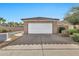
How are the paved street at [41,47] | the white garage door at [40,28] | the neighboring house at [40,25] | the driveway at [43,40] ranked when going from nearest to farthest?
1. the paved street at [41,47]
2. the driveway at [43,40]
3. the neighboring house at [40,25]
4. the white garage door at [40,28]

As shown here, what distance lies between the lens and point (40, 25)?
8328 millimetres

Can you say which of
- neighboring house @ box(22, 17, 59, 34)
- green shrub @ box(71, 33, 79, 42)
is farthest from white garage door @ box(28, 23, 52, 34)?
green shrub @ box(71, 33, 79, 42)

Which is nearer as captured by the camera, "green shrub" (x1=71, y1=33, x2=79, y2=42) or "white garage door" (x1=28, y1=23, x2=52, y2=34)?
"green shrub" (x1=71, y1=33, x2=79, y2=42)

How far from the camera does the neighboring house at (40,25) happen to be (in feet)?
26.6

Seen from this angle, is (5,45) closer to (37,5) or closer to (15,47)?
(15,47)

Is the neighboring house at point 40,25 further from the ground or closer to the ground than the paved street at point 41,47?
further from the ground

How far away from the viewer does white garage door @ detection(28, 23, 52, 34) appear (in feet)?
27.2

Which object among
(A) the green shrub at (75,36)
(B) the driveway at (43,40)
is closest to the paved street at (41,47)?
(B) the driveway at (43,40)

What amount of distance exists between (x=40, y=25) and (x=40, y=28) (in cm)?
11

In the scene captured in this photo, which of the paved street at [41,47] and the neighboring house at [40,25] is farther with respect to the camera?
the neighboring house at [40,25]

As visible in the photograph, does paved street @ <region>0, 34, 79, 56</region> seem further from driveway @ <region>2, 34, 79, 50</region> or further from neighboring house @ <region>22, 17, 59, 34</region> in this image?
neighboring house @ <region>22, 17, 59, 34</region>

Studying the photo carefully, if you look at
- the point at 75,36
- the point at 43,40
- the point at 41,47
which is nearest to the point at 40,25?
the point at 43,40

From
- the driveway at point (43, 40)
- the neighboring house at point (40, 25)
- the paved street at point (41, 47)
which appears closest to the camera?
the paved street at point (41, 47)

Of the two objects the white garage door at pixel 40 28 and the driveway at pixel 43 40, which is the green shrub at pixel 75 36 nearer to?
the driveway at pixel 43 40
